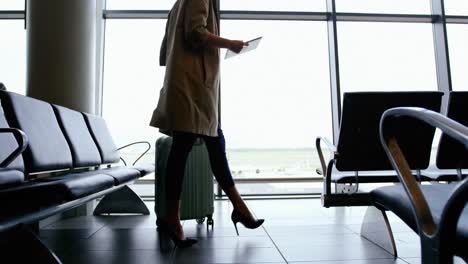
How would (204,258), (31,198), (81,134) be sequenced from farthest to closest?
1. (81,134)
2. (204,258)
3. (31,198)

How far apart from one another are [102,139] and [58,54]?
78cm

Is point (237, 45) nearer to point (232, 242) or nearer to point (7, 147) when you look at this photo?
point (232, 242)

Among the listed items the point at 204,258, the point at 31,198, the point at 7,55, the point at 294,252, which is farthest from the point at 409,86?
the point at 7,55

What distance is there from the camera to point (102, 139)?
272 centimetres

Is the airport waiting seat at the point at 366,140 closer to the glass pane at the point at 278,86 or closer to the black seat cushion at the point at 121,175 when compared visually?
the black seat cushion at the point at 121,175

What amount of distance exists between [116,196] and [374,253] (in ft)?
6.39

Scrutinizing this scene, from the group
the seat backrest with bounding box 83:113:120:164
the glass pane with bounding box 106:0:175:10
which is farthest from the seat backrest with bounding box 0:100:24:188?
the glass pane with bounding box 106:0:175:10

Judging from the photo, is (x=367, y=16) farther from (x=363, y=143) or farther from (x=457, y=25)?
(x=363, y=143)

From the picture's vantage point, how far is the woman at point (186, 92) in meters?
1.62

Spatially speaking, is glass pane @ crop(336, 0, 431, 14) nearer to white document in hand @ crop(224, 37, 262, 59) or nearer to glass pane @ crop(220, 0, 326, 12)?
glass pane @ crop(220, 0, 326, 12)

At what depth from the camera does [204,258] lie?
59.4 inches

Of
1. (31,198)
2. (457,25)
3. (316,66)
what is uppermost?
(457,25)

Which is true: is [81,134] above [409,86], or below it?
below

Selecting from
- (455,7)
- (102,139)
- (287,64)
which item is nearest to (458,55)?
(455,7)
